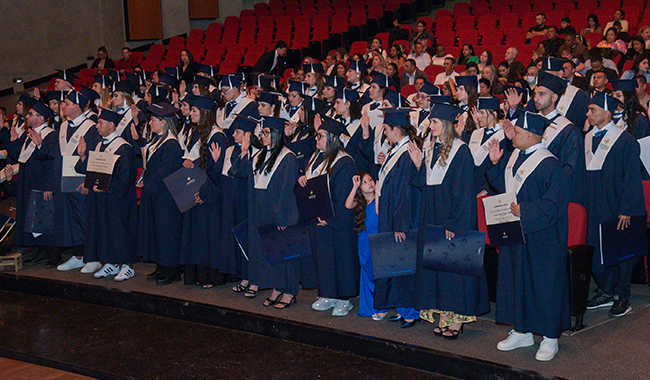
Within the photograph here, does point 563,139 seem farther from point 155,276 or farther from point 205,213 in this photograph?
point 155,276

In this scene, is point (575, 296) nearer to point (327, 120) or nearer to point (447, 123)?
point (447, 123)

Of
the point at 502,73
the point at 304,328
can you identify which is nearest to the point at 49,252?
the point at 304,328

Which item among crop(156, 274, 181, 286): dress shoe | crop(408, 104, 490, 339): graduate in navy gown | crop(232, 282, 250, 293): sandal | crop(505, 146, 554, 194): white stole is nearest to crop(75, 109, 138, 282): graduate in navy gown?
crop(156, 274, 181, 286): dress shoe

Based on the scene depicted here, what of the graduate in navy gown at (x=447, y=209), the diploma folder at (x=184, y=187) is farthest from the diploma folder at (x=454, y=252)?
the diploma folder at (x=184, y=187)

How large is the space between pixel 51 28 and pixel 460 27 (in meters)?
10.0

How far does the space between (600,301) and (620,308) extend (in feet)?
0.82

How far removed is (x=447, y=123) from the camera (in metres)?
4.95

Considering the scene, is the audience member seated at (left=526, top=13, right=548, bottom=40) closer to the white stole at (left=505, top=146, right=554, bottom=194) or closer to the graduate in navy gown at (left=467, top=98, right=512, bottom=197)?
the graduate in navy gown at (left=467, top=98, right=512, bottom=197)

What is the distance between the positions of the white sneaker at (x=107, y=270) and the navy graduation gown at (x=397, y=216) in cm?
326

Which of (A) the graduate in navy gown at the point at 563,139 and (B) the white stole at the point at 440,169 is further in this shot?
(A) the graduate in navy gown at the point at 563,139

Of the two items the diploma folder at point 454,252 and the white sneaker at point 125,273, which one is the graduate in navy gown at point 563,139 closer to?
the diploma folder at point 454,252

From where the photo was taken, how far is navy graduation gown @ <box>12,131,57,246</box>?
302 inches

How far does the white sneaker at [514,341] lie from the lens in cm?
475

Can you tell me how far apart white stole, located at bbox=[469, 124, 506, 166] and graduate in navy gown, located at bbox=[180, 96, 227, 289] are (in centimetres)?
235
